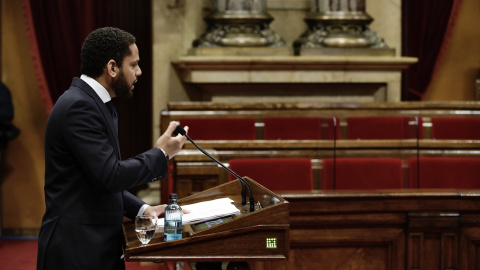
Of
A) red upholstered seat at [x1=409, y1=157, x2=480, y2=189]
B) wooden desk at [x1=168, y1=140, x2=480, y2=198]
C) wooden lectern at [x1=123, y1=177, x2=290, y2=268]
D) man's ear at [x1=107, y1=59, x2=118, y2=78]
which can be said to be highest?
man's ear at [x1=107, y1=59, x2=118, y2=78]

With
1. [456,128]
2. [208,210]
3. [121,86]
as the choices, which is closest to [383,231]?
[208,210]

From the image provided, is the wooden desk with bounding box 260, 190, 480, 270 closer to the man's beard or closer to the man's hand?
the man's hand

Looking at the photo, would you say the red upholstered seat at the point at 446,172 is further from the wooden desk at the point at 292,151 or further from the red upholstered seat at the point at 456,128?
the red upholstered seat at the point at 456,128

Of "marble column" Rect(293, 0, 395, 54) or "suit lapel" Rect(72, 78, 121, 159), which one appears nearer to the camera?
"suit lapel" Rect(72, 78, 121, 159)

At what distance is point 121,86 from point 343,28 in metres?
3.75

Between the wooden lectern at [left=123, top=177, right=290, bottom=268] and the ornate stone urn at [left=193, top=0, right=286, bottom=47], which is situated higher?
the ornate stone urn at [left=193, top=0, right=286, bottom=47]

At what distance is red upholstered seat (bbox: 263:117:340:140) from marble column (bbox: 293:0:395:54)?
0.96 m

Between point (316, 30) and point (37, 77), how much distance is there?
1.94 metres

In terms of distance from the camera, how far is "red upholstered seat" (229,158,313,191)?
304 centimetres

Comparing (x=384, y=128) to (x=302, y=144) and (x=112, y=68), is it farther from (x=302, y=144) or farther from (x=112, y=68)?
(x=112, y=68)

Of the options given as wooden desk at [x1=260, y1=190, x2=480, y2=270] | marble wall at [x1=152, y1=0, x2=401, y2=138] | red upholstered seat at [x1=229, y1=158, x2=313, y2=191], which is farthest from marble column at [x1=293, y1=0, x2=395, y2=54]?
wooden desk at [x1=260, y1=190, x2=480, y2=270]

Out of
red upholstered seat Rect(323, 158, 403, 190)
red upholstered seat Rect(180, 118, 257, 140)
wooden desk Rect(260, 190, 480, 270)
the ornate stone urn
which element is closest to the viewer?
wooden desk Rect(260, 190, 480, 270)

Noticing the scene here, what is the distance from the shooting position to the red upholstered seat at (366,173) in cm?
314

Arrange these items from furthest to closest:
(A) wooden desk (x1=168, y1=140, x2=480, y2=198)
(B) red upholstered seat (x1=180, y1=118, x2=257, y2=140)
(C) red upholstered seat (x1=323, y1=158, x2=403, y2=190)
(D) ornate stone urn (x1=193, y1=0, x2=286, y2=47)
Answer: (D) ornate stone urn (x1=193, y1=0, x2=286, y2=47) < (B) red upholstered seat (x1=180, y1=118, x2=257, y2=140) < (C) red upholstered seat (x1=323, y1=158, x2=403, y2=190) < (A) wooden desk (x1=168, y1=140, x2=480, y2=198)
